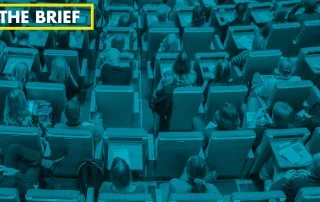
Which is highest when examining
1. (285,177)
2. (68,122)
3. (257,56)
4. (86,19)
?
(86,19)

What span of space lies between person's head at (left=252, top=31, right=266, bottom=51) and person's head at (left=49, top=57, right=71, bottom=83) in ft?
7.65

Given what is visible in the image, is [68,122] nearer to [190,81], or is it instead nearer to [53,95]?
[53,95]

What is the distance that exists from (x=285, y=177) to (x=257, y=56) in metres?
1.70

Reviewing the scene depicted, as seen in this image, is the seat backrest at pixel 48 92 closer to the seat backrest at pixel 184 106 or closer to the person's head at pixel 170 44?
the seat backrest at pixel 184 106

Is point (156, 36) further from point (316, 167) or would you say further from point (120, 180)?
point (316, 167)

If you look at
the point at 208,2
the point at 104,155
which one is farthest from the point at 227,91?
the point at 208,2

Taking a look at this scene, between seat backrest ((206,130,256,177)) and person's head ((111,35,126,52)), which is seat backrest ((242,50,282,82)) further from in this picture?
person's head ((111,35,126,52))

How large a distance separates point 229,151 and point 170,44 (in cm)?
186

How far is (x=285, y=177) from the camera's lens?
3.70 meters

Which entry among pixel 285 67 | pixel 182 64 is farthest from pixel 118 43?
pixel 285 67

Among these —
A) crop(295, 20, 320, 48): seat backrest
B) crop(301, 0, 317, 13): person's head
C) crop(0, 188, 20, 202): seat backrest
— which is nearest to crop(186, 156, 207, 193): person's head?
crop(0, 188, 20, 202): seat backrest

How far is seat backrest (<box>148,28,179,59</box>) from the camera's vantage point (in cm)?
559

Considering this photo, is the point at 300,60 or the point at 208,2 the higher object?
the point at 208,2

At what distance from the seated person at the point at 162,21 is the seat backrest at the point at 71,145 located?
8.43 feet
